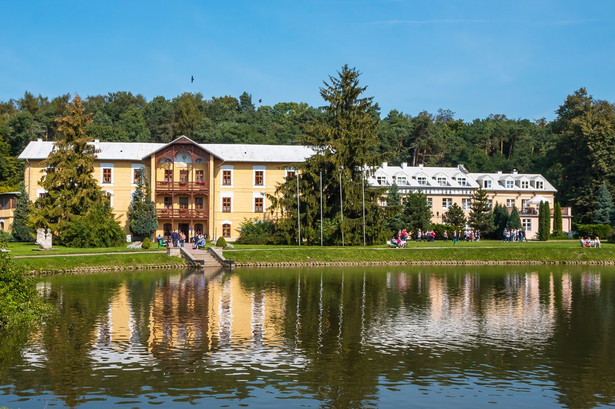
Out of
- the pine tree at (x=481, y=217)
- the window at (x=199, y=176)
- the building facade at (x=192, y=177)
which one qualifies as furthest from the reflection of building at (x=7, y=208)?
the pine tree at (x=481, y=217)

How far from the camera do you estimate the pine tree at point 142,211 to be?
197 feet

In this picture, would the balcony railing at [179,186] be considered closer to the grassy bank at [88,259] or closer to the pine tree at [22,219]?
the pine tree at [22,219]

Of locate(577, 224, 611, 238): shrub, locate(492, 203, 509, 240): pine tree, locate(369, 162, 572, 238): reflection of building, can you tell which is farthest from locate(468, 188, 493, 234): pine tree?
locate(577, 224, 611, 238): shrub

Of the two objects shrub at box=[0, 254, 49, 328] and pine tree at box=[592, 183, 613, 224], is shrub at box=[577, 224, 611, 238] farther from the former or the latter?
shrub at box=[0, 254, 49, 328]

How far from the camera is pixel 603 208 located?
7338 cm

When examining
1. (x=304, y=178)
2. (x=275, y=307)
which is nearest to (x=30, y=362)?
(x=275, y=307)

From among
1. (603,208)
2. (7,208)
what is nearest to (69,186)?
(7,208)

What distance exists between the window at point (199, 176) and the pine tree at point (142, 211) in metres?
4.78

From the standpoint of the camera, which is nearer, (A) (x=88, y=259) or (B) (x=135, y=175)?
(A) (x=88, y=259)

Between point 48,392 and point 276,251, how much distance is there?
34408mm

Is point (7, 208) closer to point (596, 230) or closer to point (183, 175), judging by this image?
point (183, 175)

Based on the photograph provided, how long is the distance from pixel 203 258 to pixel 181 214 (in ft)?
51.8

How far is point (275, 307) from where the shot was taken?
27734mm

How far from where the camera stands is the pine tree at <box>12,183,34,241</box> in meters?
59.5
